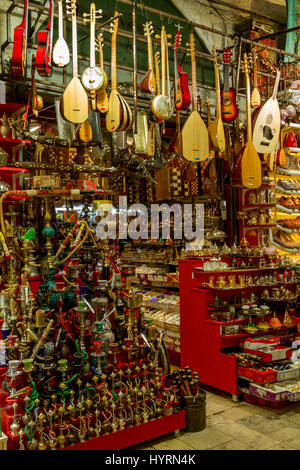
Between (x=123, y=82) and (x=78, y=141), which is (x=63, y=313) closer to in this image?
(x=78, y=141)

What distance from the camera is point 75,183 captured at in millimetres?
3910

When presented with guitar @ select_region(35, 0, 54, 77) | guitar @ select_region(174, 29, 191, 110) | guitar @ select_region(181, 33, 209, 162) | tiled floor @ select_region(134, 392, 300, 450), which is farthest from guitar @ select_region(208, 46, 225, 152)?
tiled floor @ select_region(134, 392, 300, 450)

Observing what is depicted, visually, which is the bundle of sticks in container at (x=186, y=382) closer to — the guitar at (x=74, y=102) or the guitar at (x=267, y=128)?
the guitar at (x=74, y=102)

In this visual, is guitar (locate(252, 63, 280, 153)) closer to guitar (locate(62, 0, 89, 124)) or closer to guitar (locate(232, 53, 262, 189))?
guitar (locate(232, 53, 262, 189))

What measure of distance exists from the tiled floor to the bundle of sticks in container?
321mm

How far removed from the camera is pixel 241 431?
11.6 ft

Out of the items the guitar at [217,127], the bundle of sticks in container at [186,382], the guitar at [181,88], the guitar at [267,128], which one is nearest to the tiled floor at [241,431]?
the bundle of sticks in container at [186,382]

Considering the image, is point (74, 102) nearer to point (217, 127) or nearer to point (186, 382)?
point (217, 127)

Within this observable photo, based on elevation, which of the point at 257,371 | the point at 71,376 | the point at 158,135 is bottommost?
the point at 257,371

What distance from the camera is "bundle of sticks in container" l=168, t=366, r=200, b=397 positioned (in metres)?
3.55

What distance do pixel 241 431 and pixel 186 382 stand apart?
1.95 ft

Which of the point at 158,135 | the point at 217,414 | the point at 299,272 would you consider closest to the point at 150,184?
→ the point at 158,135
